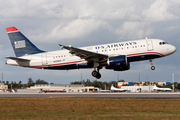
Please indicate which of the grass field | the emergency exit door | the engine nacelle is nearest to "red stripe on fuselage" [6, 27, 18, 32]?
the engine nacelle

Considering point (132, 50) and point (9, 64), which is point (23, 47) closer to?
point (9, 64)

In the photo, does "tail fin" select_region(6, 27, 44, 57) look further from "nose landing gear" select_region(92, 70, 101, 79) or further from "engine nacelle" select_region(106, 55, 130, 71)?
"engine nacelle" select_region(106, 55, 130, 71)

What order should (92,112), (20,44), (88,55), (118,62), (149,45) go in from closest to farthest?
(92,112), (149,45), (118,62), (88,55), (20,44)

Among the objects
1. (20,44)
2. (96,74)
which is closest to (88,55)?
(96,74)

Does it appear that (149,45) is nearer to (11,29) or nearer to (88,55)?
(88,55)

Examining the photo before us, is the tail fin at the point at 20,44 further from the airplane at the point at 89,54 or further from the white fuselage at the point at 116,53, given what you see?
the white fuselage at the point at 116,53

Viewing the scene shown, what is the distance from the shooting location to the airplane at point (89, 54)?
3797 centimetres

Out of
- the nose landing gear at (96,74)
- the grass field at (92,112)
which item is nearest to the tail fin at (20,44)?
the nose landing gear at (96,74)

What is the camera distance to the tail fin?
4444 centimetres

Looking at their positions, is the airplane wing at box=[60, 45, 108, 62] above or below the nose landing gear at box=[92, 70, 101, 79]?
above

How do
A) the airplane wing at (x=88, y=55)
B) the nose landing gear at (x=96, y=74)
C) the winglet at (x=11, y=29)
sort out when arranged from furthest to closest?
the winglet at (x=11, y=29) → the nose landing gear at (x=96, y=74) → the airplane wing at (x=88, y=55)

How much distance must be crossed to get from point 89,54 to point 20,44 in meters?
14.2

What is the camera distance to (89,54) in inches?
1519

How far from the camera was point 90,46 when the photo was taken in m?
40.7
